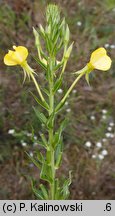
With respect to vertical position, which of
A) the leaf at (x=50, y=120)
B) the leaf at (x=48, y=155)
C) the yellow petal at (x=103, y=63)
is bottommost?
the leaf at (x=48, y=155)

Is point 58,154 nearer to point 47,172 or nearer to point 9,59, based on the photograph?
point 47,172

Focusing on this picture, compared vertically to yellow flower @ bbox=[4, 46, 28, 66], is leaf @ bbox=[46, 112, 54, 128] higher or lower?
lower

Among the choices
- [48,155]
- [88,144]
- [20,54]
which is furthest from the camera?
[88,144]

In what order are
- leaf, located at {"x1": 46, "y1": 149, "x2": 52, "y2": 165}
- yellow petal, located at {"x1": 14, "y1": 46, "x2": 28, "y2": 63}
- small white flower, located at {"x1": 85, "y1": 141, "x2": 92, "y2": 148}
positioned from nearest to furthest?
yellow petal, located at {"x1": 14, "y1": 46, "x2": 28, "y2": 63} < leaf, located at {"x1": 46, "y1": 149, "x2": 52, "y2": 165} < small white flower, located at {"x1": 85, "y1": 141, "x2": 92, "y2": 148}

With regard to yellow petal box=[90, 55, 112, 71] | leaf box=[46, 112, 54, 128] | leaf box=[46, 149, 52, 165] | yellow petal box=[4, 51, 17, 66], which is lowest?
leaf box=[46, 149, 52, 165]

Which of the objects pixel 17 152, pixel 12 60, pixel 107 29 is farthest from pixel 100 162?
pixel 12 60

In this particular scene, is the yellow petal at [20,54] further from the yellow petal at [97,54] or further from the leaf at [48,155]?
the leaf at [48,155]

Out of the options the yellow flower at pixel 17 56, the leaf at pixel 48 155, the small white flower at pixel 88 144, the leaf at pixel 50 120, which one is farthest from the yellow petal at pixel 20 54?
the small white flower at pixel 88 144

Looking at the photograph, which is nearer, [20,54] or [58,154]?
[20,54]

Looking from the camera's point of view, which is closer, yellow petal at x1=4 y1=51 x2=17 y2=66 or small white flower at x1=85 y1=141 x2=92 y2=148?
yellow petal at x1=4 y1=51 x2=17 y2=66

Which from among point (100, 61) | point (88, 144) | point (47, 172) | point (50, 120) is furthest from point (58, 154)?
point (88, 144)

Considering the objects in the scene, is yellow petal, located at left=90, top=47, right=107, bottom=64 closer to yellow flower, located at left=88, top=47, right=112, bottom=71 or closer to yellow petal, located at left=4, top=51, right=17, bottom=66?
yellow flower, located at left=88, top=47, right=112, bottom=71

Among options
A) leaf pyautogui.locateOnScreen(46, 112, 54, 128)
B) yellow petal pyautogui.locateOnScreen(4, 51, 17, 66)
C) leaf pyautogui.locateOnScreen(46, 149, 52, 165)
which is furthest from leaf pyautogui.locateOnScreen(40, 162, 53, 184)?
yellow petal pyautogui.locateOnScreen(4, 51, 17, 66)
